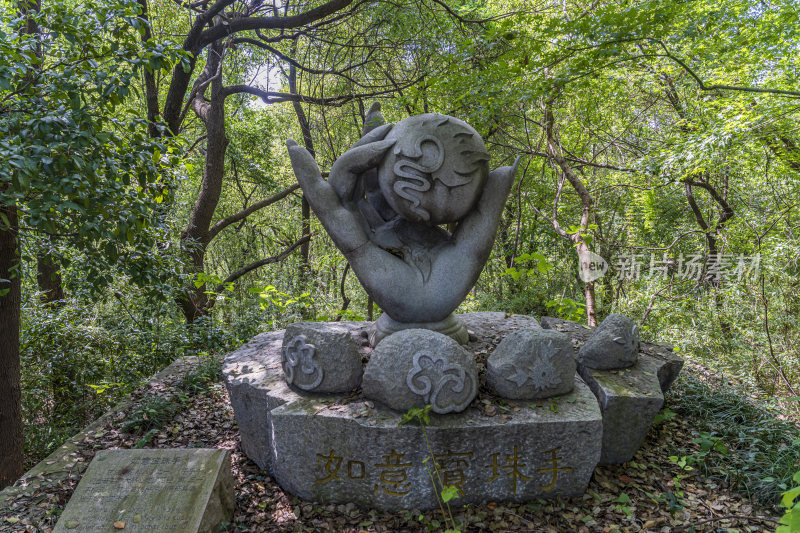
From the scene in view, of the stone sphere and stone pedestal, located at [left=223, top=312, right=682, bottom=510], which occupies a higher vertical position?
the stone sphere

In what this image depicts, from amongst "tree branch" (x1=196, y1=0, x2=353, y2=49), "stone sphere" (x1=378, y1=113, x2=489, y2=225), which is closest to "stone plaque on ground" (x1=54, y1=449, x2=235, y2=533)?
"stone sphere" (x1=378, y1=113, x2=489, y2=225)

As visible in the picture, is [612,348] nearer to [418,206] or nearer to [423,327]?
[423,327]

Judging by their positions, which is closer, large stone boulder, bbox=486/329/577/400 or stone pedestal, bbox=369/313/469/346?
large stone boulder, bbox=486/329/577/400

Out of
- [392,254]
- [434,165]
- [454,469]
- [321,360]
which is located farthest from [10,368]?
[434,165]

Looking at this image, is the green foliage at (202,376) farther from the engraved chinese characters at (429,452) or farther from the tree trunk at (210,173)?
the engraved chinese characters at (429,452)

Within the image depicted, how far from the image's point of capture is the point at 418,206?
119 inches

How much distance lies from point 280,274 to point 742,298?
26.1 feet

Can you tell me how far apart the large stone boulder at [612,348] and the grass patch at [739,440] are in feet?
2.36

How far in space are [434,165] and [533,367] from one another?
1428mm

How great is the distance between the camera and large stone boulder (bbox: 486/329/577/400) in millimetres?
2596

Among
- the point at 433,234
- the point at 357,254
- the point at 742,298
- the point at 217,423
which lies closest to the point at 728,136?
the point at 742,298

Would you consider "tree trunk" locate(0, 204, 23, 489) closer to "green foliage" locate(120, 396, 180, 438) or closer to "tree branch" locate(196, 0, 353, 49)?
"green foliage" locate(120, 396, 180, 438)

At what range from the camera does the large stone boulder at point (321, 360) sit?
2.64 meters

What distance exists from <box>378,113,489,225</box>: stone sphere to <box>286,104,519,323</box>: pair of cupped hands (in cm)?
15
